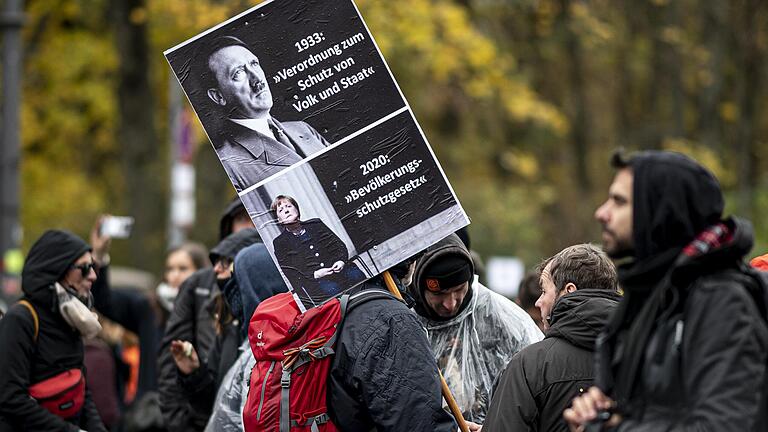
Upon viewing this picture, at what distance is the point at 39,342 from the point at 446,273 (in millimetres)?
2069

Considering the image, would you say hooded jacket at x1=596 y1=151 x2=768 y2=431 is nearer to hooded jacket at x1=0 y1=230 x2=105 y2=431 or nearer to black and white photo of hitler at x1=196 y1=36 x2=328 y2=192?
black and white photo of hitler at x1=196 y1=36 x2=328 y2=192

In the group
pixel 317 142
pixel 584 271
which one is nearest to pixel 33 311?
pixel 317 142

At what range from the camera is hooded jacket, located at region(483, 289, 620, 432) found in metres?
4.31

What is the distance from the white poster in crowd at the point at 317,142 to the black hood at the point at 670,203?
1.12 metres

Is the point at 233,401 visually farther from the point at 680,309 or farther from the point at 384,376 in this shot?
the point at 680,309

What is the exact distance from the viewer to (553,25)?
21.1 meters

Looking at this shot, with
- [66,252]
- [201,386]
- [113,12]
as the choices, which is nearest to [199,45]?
[66,252]

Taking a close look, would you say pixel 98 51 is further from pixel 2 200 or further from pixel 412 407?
pixel 412 407

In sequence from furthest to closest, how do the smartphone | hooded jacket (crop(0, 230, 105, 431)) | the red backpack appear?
the smartphone
hooded jacket (crop(0, 230, 105, 431))
the red backpack

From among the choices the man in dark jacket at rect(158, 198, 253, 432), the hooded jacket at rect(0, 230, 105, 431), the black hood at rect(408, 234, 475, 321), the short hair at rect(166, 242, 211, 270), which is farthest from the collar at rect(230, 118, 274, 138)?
the short hair at rect(166, 242, 211, 270)

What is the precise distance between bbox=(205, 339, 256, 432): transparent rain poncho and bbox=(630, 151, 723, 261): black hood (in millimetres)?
2222

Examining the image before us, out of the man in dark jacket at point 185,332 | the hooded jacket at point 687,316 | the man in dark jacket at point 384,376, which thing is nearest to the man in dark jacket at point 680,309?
the hooded jacket at point 687,316

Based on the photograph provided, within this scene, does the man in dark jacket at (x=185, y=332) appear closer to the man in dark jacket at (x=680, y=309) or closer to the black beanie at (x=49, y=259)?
the black beanie at (x=49, y=259)

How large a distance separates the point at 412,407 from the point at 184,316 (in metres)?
3.09
